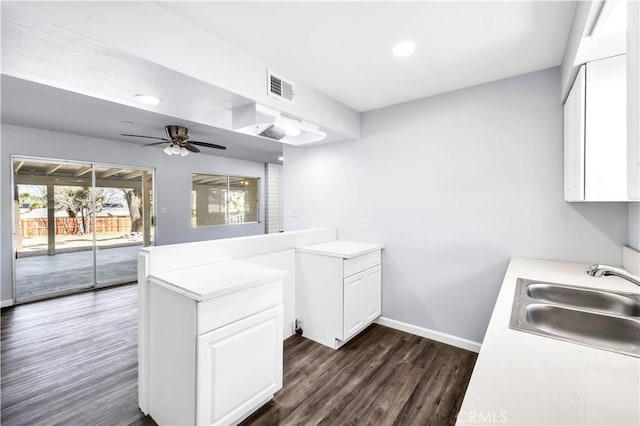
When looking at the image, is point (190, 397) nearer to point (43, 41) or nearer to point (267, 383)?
point (267, 383)

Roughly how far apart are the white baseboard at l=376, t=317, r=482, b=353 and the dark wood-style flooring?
0.23ft

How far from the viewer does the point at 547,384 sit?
776 millimetres

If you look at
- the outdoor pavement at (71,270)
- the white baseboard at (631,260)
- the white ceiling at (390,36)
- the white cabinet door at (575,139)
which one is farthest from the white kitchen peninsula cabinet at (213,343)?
the outdoor pavement at (71,270)

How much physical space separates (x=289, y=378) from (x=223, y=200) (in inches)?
204

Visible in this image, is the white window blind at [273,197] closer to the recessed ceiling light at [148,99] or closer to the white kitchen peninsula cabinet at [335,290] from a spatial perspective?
the white kitchen peninsula cabinet at [335,290]

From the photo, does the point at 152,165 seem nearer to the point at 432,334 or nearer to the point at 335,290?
the point at 335,290

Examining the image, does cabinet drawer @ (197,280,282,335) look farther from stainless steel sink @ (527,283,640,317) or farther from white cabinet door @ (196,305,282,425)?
stainless steel sink @ (527,283,640,317)

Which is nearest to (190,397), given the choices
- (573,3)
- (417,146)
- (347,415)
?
(347,415)

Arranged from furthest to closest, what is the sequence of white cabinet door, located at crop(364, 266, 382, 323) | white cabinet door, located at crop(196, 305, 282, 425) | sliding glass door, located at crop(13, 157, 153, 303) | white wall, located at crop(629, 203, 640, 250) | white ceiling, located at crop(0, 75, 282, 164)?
sliding glass door, located at crop(13, 157, 153, 303) → white cabinet door, located at crop(364, 266, 382, 323) → white ceiling, located at crop(0, 75, 282, 164) → white wall, located at crop(629, 203, 640, 250) → white cabinet door, located at crop(196, 305, 282, 425)

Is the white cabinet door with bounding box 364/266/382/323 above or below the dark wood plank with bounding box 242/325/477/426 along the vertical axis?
above

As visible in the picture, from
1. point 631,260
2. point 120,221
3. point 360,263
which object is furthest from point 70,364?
point 631,260

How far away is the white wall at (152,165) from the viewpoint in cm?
384

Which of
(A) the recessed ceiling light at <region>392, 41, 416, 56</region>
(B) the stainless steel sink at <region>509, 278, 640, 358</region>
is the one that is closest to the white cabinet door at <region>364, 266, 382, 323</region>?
(B) the stainless steel sink at <region>509, 278, 640, 358</region>

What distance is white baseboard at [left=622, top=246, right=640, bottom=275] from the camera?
171cm
